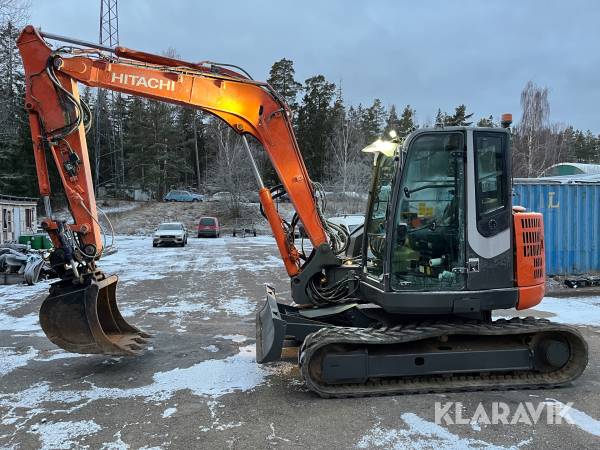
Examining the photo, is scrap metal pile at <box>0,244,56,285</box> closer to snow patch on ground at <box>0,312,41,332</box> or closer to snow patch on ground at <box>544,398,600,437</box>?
snow patch on ground at <box>0,312,41,332</box>

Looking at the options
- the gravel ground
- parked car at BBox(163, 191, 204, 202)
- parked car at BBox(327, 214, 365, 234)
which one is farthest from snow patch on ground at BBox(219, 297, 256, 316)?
parked car at BBox(163, 191, 204, 202)

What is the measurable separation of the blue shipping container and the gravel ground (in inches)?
212

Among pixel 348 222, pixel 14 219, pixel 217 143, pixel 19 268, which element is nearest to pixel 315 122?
pixel 217 143

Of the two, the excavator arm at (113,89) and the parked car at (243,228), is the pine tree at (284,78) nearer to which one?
the parked car at (243,228)

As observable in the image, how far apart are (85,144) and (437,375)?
16.2 feet

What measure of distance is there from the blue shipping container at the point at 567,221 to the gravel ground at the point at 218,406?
539 centimetres

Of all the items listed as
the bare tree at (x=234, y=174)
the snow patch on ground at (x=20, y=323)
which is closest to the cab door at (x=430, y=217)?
the snow patch on ground at (x=20, y=323)

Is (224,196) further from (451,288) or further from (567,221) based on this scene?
(451,288)

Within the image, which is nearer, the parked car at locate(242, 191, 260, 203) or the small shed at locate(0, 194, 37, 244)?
the small shed at locate(0, 194, 37, 244)

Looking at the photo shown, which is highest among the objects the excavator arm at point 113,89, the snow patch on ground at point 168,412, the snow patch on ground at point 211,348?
the excavator arm at point 113,89

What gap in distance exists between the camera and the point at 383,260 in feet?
16.8

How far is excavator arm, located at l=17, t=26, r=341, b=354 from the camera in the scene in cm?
546

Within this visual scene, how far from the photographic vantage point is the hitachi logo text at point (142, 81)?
567cm

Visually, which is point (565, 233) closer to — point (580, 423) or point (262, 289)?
point (262, 289)
